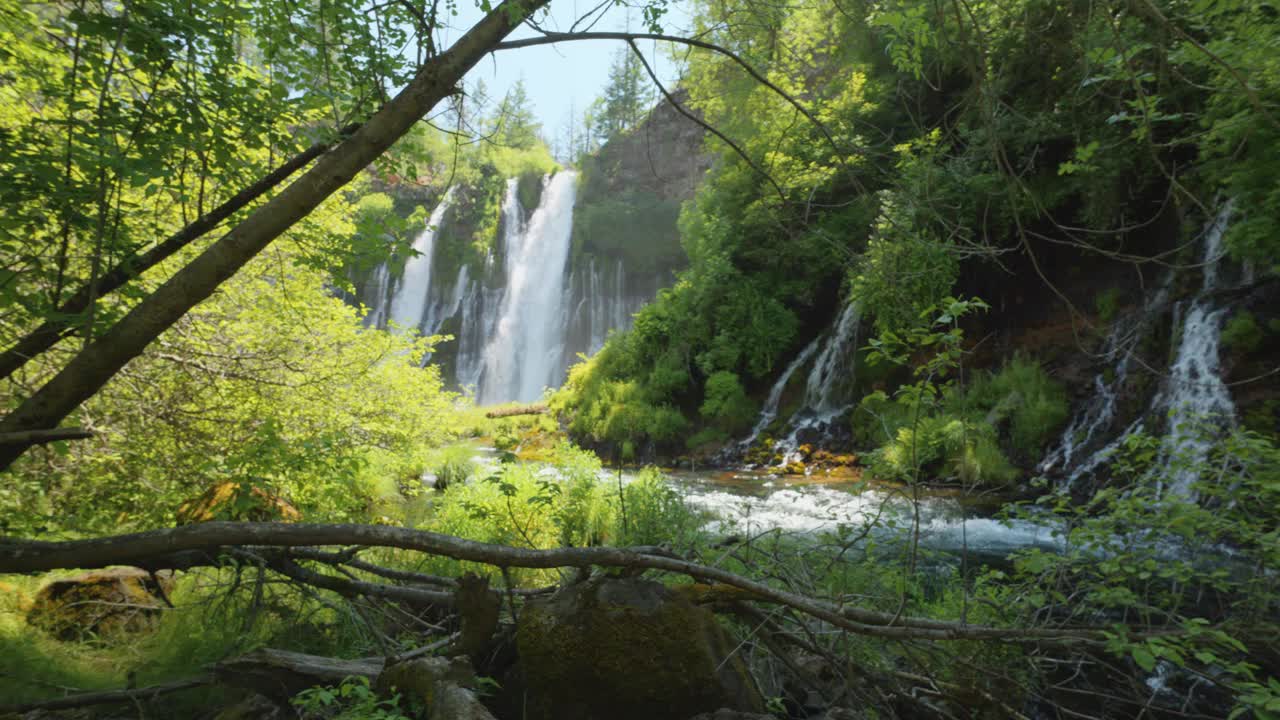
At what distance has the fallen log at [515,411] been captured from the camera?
23062 mm

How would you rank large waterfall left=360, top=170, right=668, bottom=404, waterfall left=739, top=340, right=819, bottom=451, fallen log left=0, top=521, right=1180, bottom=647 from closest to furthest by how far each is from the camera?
fallen log left=0, top=521, right=1180, bottom=647
waterfall left=739, top=340, right=819, bottom=451
large waterfall left=360, top=170, right=668, bottom=404

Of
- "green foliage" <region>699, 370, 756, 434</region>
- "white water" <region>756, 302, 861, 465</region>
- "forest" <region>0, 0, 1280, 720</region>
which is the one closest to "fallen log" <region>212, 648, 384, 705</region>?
"forest" <region>0, 0, 1280, 720</region>

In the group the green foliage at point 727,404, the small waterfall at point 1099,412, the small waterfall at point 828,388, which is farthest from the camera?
the green foliage at point 727,404

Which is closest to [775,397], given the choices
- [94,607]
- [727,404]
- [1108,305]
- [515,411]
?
[727,404]

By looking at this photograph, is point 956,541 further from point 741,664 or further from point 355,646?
point 355,646

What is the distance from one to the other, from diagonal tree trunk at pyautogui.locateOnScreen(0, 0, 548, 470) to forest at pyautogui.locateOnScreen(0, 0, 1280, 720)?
0.04ft

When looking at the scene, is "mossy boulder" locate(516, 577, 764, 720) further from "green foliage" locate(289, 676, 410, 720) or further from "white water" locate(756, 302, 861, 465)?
"white water" locate(756, 302, 861, 465)

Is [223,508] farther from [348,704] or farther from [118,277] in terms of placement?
[348,704]

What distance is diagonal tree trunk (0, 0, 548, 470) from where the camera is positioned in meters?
1.95

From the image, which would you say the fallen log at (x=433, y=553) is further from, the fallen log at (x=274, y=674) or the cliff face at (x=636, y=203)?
the cliff face at (x=636, y=203)

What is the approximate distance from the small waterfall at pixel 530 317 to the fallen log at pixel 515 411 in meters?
4.04

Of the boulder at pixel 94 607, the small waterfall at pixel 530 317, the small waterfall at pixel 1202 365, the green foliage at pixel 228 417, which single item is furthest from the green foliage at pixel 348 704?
the small waterfall at pixel 530 317

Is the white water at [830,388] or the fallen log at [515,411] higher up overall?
the white water at [830,388]

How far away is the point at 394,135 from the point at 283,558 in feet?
5.81
